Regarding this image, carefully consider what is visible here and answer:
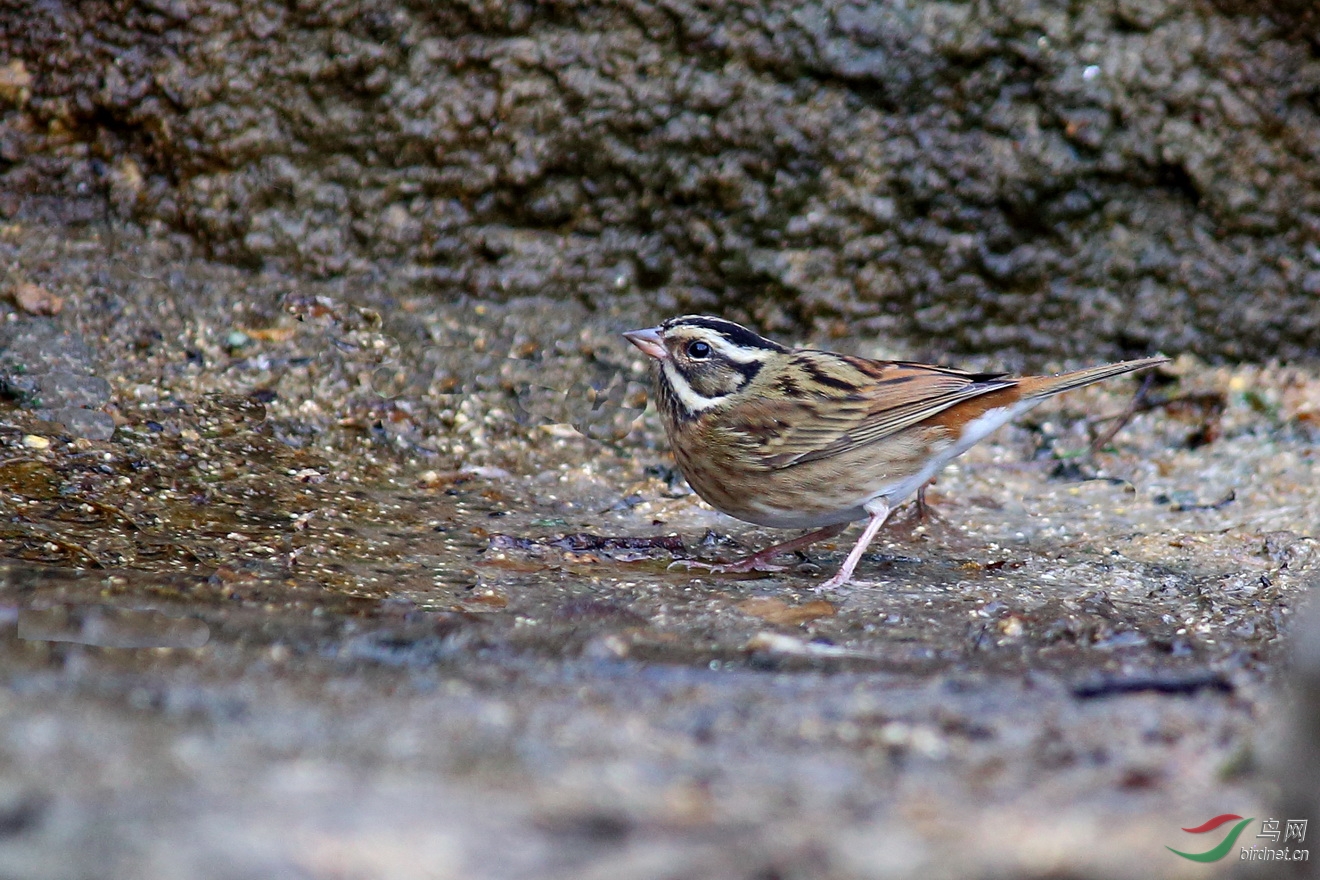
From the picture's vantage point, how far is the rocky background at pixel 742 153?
21.2 feet

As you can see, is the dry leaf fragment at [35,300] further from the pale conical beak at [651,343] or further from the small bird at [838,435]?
the small bird at [838,435]

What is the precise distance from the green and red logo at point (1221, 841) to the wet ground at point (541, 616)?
28 mm

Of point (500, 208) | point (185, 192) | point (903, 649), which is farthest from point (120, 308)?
point (903, 649)

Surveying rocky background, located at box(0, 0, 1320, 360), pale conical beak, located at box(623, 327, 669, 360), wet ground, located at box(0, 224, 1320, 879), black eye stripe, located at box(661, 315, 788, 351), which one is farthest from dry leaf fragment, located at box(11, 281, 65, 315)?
black eye stripe, located at box(661, 315, 788, 351)

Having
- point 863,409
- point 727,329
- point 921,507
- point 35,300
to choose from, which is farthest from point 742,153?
point 35,300

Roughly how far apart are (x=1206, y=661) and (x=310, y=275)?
4922 millimetres

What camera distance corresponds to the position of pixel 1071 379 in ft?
17.7

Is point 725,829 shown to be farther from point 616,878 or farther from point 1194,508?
point 1194,508

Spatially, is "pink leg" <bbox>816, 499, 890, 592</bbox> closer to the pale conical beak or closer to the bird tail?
the bird tail

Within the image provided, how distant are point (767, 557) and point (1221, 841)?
302 centimetres

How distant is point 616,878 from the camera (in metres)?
2.39

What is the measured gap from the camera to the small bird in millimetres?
5383

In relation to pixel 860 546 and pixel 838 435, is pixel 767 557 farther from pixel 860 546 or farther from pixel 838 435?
pixel 838 435

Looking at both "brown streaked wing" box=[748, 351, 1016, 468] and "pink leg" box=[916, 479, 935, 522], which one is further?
"pink leg" box=[916, 479, 935, 522]
